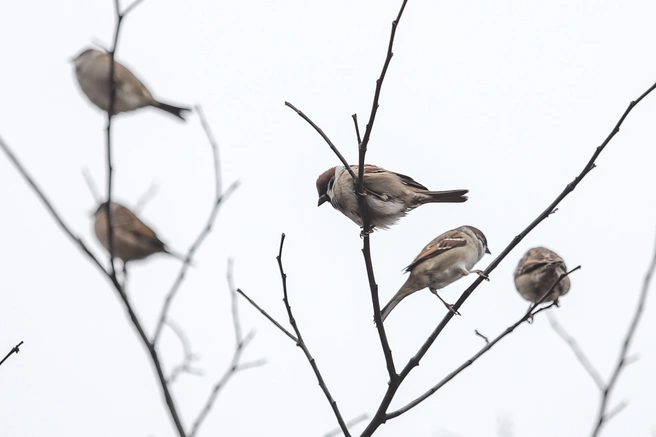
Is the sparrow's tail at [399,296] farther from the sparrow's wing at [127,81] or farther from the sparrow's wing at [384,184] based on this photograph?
the sparrow's wing at [127,81]

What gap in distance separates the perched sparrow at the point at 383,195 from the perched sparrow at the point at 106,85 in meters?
1.59

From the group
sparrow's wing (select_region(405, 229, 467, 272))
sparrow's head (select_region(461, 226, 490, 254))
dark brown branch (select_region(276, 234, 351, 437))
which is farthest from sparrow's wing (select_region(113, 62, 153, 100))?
sparrow's head (select_region(461, 226, 490, 254))

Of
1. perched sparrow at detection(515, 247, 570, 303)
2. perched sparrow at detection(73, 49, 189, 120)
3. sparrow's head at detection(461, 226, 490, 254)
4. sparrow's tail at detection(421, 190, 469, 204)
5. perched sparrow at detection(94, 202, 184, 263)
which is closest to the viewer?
perched sparrow at detection(94, 202, 184, 263)

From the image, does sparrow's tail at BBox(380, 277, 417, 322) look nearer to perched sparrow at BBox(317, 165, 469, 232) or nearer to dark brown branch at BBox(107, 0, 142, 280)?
perched sparrow at BBox(317, 165, 469, 232)

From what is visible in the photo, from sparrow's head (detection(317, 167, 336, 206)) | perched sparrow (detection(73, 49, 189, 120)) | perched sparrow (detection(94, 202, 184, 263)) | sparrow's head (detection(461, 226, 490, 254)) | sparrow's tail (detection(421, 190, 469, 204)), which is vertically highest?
sparrow's head (detection(461, 226, 490, 254))

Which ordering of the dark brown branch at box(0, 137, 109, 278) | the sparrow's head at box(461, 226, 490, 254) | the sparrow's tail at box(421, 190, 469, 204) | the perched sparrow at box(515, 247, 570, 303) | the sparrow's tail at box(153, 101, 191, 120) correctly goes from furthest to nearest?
the perched sparrow at box(515, 247, 570, 303), the sparrow's head at box(461, 226, 490, 254), the sparrow's tail at box(421, 190, 469, 204), the sparrow's tail at box(153, 101, 191, 120), the dark brown branch at box(0, 137, 109, 278)

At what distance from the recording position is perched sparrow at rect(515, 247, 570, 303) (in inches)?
278

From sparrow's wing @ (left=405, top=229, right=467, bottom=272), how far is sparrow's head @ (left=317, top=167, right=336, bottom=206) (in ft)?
2.98

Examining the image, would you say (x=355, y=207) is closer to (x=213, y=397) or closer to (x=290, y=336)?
(x=290, y=336)

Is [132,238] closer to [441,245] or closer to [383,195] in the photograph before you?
[383,195]

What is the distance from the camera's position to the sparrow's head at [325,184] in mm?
5867

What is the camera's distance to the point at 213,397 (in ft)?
10.4

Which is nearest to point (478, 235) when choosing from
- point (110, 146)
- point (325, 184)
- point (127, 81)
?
point (325, 184)

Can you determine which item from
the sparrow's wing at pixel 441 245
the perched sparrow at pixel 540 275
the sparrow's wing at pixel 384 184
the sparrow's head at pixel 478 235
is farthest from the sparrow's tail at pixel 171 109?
the perched sparrow at pixel 540 275
